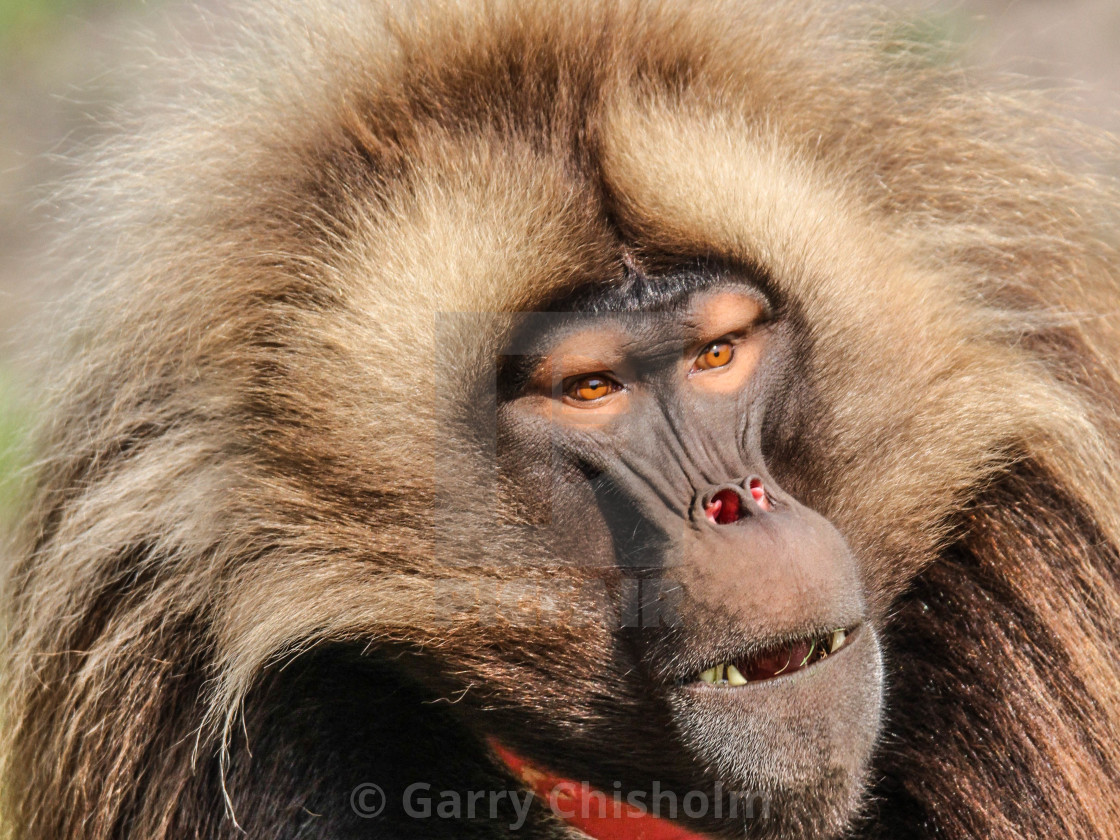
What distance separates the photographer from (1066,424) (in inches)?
103

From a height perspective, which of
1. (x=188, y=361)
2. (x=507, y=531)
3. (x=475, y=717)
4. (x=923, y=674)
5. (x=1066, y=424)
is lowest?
(x=923, y=674)

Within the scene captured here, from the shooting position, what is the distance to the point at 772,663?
7.56ft

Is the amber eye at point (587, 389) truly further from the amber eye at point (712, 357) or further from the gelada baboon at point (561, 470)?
the amber eye at point (712, 357)

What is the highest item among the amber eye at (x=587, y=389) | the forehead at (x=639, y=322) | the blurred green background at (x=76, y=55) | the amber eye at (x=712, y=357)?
the forehead at (x=639, y=322)

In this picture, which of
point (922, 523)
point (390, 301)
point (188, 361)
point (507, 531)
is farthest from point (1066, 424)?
point (188, 361)

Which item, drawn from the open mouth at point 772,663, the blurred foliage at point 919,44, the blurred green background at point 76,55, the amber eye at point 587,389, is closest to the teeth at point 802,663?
the open mouth at point 772,663

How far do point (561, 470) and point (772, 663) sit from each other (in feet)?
1.67

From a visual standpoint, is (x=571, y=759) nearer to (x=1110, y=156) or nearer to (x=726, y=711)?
(x=726, y=711)

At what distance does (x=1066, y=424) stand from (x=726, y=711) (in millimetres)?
955

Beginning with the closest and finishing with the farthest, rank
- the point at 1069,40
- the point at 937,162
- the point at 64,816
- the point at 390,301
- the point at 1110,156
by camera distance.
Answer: the point at 390,301 < the point at 64,816 < the point at 937,162 < the point at 1110,156 < the point at 1069,40

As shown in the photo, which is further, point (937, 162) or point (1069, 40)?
point (1069, 40)

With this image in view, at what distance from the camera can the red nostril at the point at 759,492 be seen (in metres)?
2.30

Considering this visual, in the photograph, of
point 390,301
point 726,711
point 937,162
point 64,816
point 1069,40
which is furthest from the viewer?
point 1069,40

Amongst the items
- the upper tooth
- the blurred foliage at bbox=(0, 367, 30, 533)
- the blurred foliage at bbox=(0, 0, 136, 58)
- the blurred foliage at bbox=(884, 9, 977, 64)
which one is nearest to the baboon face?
the upper tooth
